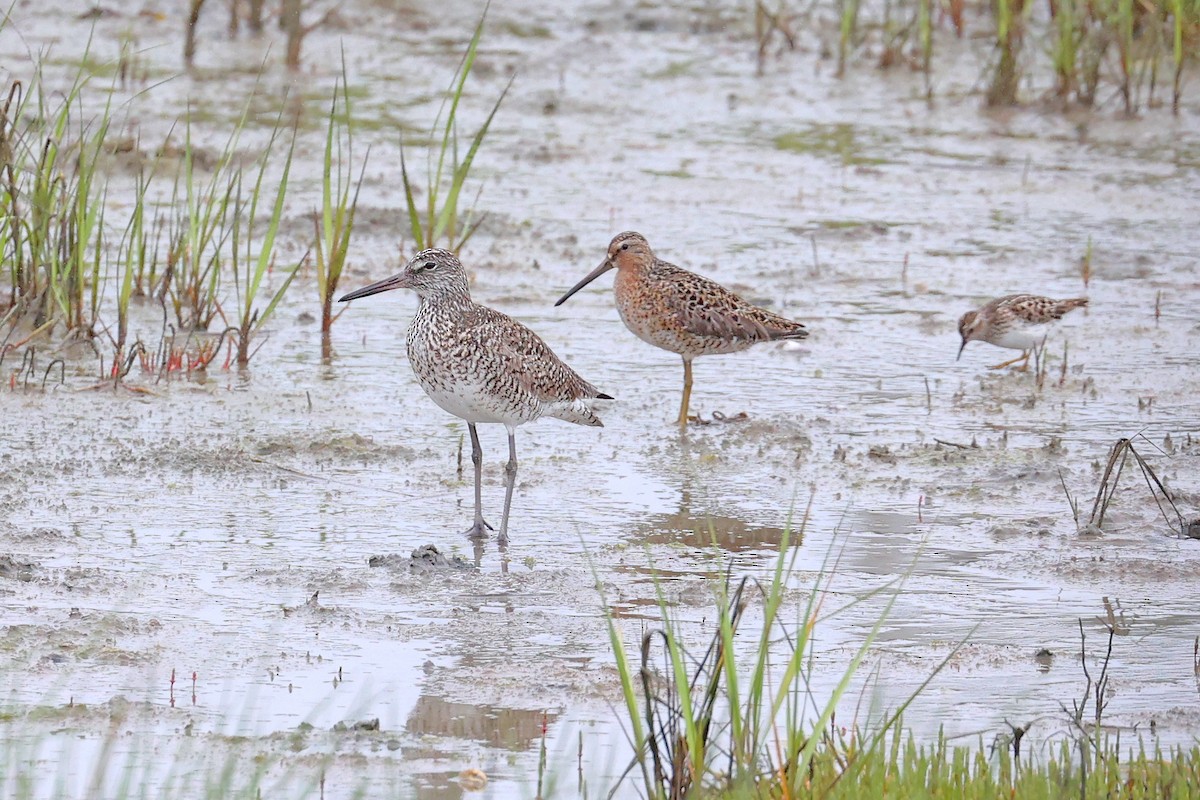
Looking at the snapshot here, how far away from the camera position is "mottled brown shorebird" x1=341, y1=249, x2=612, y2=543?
752 centimetres

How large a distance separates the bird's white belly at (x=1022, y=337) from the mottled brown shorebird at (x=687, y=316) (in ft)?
3.88

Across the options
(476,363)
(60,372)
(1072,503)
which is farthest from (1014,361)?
(60,372)

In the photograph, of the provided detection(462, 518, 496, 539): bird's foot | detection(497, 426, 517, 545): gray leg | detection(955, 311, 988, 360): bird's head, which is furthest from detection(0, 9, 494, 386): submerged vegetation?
detection(955, 311, 988, 360): bird's head

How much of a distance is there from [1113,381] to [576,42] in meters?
9.13

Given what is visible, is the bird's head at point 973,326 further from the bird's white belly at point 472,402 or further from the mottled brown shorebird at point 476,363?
the bird's white belly at point 472,402

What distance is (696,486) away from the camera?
823 centimetres

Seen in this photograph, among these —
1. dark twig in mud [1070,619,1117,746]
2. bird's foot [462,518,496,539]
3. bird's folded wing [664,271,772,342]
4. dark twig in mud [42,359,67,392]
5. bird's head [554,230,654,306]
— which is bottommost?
bird's foot [462,518,496,539]

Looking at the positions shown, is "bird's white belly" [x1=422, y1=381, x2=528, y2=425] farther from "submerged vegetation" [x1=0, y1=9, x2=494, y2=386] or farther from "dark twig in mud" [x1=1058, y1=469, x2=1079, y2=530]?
"dark twig in mud" [x1=1058, y1=469, x2=1079, y2=530]

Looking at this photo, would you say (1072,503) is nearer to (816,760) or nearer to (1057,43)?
(816,760)

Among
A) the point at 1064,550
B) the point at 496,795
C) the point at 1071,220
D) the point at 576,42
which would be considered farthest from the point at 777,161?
the point at 496,795

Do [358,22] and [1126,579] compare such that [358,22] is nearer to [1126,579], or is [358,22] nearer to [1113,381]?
[1113,381]

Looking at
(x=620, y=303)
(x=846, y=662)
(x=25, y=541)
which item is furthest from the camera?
(x=620, y=303)

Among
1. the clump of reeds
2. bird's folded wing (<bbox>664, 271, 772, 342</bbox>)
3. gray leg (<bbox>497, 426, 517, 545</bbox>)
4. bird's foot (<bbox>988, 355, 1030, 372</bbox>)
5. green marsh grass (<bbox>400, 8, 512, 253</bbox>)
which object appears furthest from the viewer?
bird's foot (<bbox>988, 355, 1030, 372</bbox>)

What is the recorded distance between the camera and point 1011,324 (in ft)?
33.0
